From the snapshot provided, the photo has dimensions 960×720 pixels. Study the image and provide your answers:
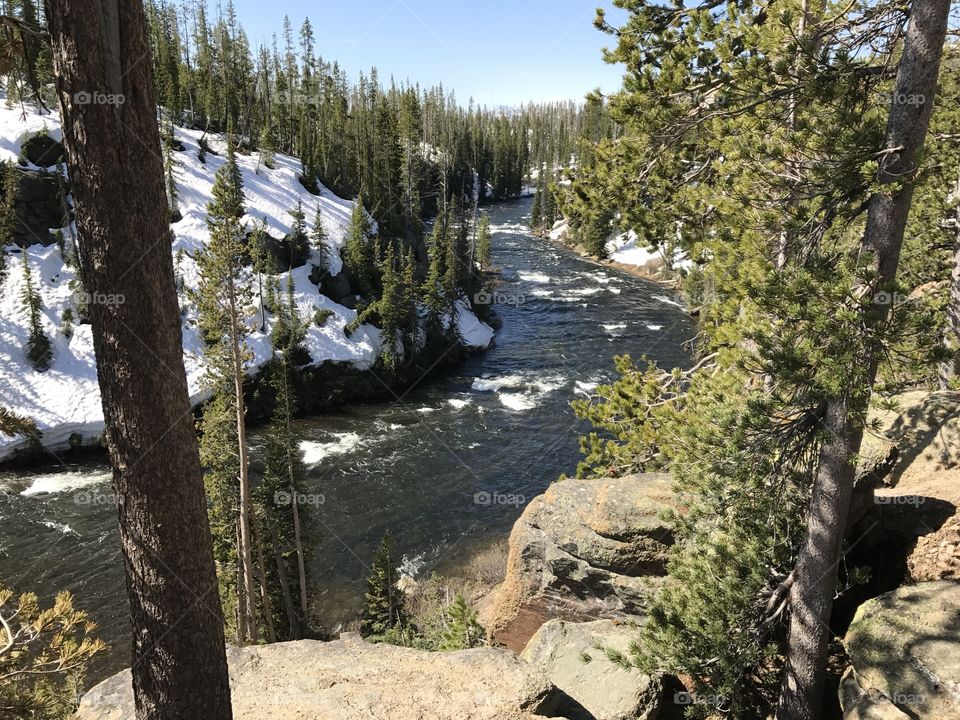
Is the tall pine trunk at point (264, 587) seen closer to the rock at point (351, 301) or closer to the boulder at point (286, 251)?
the rock at point (351, 301)

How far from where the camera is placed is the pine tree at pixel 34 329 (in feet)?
120

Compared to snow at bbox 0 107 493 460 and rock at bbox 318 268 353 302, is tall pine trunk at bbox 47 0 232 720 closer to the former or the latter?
snow at bbox 0 107 493 460

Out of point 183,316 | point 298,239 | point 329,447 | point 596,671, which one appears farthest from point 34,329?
point 596,671

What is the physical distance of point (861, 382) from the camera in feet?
17.0

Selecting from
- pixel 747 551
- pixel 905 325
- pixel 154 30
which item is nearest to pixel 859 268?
pixel 905 325

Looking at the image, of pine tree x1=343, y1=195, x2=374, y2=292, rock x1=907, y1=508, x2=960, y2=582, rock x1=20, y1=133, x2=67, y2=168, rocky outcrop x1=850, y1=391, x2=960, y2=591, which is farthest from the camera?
pine tree x1=343, y1=195, x2=374, y2=292
